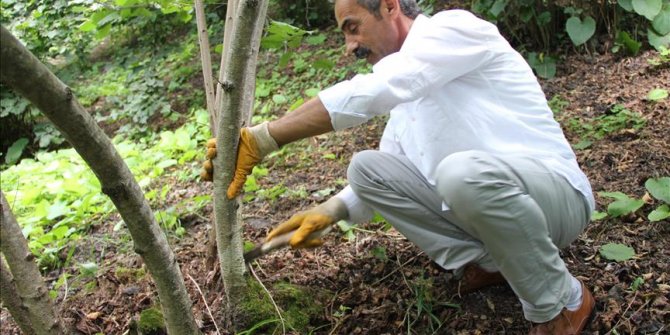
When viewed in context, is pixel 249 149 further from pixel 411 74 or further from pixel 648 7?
pixel 648 7

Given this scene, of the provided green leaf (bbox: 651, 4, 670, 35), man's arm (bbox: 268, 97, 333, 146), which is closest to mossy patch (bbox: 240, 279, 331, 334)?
man's arm (bbox: 268, 97, 333, 146)

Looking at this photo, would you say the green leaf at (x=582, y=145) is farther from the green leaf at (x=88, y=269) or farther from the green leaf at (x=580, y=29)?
the green leaf at (x=88, y=269)

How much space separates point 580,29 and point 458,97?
8.02 ft

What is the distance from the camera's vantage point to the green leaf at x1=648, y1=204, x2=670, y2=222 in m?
2.06

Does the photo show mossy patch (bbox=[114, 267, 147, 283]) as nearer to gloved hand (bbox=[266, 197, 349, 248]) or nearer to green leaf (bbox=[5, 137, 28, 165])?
gloved hand (bbox=[266, 197, 349, 248])

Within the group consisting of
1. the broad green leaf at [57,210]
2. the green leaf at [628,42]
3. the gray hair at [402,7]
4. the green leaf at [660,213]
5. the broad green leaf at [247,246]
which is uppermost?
the gray hair at [402,7]

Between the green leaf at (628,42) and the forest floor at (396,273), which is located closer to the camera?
the forest floor at (396,273)

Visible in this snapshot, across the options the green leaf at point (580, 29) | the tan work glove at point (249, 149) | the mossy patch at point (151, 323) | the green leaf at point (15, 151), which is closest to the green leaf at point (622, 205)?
the tan work glove at point (249, 149)

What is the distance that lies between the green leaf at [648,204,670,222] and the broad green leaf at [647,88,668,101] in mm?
1228

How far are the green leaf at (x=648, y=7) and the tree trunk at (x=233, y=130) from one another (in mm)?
2893

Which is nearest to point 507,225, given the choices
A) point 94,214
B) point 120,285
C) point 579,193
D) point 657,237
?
point 579,193

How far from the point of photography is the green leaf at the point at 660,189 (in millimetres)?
2068

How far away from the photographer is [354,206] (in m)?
2.11

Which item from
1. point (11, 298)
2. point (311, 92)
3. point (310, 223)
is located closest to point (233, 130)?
point (310, 223)
